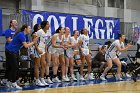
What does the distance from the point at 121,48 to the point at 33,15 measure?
3780 mm

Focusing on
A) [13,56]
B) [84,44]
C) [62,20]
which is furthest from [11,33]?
[62,20]

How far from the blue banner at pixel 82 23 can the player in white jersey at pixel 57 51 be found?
2.70m

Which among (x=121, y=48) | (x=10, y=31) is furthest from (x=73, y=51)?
(x=10, y=31)

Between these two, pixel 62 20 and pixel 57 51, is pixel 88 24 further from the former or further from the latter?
pixel 57 51

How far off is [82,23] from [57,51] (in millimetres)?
4861

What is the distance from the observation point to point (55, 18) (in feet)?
45.9

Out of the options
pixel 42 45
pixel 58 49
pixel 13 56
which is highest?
pixel 42 45

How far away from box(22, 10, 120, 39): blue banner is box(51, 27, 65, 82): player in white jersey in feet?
8.86

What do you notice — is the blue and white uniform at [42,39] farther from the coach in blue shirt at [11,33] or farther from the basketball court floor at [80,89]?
the basketball court floor at [80,89]

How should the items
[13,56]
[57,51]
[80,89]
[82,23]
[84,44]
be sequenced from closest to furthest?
[80,89], [13,56], [57,51], [84,44], [82,23]

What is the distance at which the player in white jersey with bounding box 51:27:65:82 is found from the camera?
10289 millimetres

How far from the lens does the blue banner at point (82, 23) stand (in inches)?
529

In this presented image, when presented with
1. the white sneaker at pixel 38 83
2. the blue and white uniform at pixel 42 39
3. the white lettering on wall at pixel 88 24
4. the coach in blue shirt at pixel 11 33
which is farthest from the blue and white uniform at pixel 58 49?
the white lettering on wall at pixel 88 24

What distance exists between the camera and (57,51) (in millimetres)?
10477
